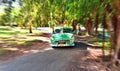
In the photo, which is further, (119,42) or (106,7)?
(106,7)

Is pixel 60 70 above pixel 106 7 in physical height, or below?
below

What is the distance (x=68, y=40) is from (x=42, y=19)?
24.8m

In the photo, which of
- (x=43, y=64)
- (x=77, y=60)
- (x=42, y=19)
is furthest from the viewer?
(x=42, y=19)

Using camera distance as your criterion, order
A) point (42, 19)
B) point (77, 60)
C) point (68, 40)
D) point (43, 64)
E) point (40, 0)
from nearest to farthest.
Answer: point (43, 64) → point (77, 60) → point (40, 0) → point (68, 40) → point (42, 19)

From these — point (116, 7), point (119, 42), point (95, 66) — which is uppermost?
point (116, 7)

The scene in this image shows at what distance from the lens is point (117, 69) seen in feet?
40.4

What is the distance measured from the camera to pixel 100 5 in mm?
14422

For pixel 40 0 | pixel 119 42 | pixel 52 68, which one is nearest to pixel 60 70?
pixel 52 68

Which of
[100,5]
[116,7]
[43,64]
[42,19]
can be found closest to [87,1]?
[100,5]

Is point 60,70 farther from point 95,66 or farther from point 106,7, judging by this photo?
point 106,7

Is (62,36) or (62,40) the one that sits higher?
(62,36)

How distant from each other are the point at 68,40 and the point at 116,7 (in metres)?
10.2

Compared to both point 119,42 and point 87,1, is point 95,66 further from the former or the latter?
point 87,1

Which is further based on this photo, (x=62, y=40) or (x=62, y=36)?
(x=62, y=36)
